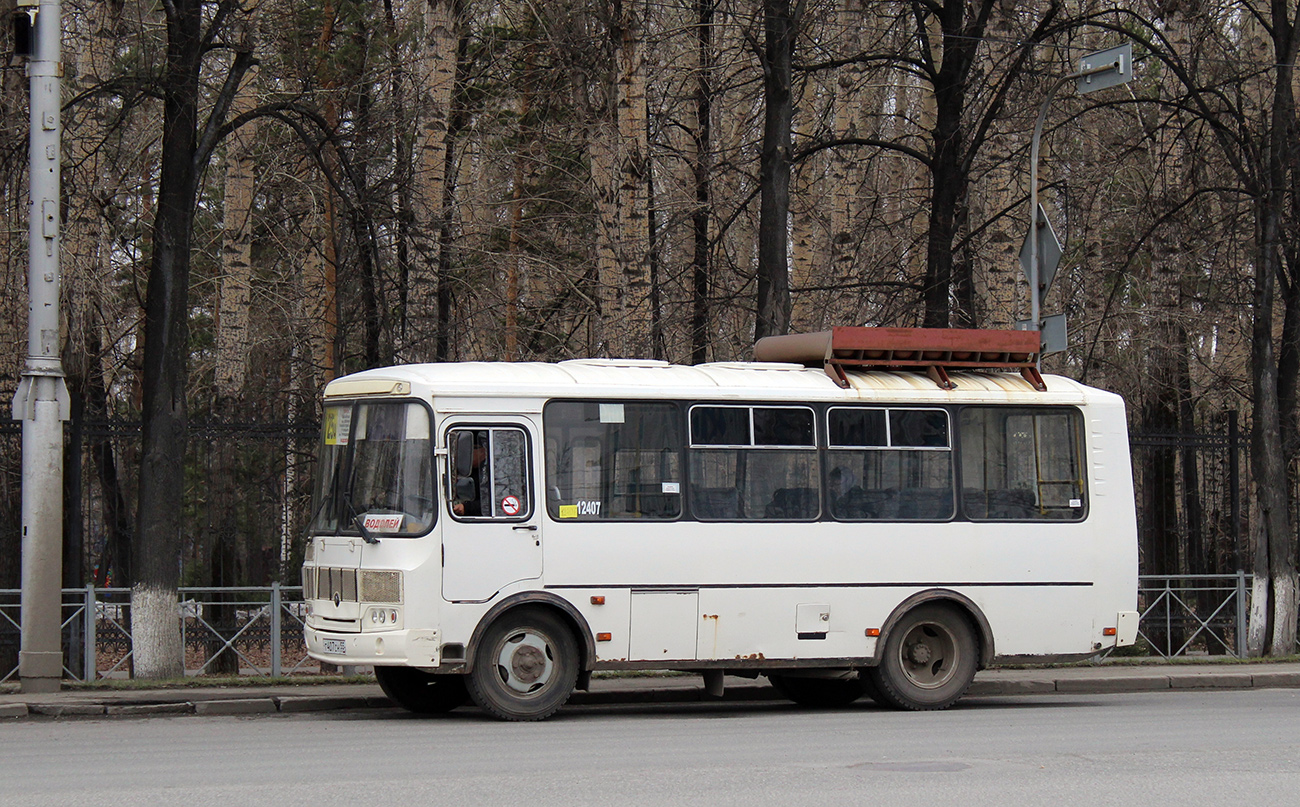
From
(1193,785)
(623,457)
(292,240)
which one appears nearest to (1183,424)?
(623,457)

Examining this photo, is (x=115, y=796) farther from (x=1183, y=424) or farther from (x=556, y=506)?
(x=1183, y=424)

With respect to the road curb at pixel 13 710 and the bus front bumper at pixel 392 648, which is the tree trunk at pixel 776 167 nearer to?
the bus front bumper at pixel 392 648

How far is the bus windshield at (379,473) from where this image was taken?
41.2 feet

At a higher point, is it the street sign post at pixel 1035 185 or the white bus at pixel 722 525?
the street sign post at pixel 1035 185

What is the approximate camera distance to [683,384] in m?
13.5

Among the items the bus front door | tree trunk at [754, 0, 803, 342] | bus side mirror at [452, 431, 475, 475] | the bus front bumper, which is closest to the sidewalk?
the bus front bumper

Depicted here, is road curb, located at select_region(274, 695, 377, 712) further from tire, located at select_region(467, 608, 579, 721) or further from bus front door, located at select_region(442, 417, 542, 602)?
bus front door, located at select_region(442, 417, 542, 602)

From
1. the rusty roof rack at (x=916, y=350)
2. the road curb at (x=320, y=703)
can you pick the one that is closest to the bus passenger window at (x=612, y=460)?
the rusty roof rack at (x=916, y=350)

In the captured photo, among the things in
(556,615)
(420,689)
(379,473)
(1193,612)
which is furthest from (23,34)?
(1193,612)

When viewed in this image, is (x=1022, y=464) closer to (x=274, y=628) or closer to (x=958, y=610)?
(x=958, y=610)

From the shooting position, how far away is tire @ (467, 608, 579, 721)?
1252 centimetres

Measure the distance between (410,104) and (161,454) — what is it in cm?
777

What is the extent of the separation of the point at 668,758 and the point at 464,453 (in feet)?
12.1

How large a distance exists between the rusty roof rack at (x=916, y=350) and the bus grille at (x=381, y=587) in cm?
453
